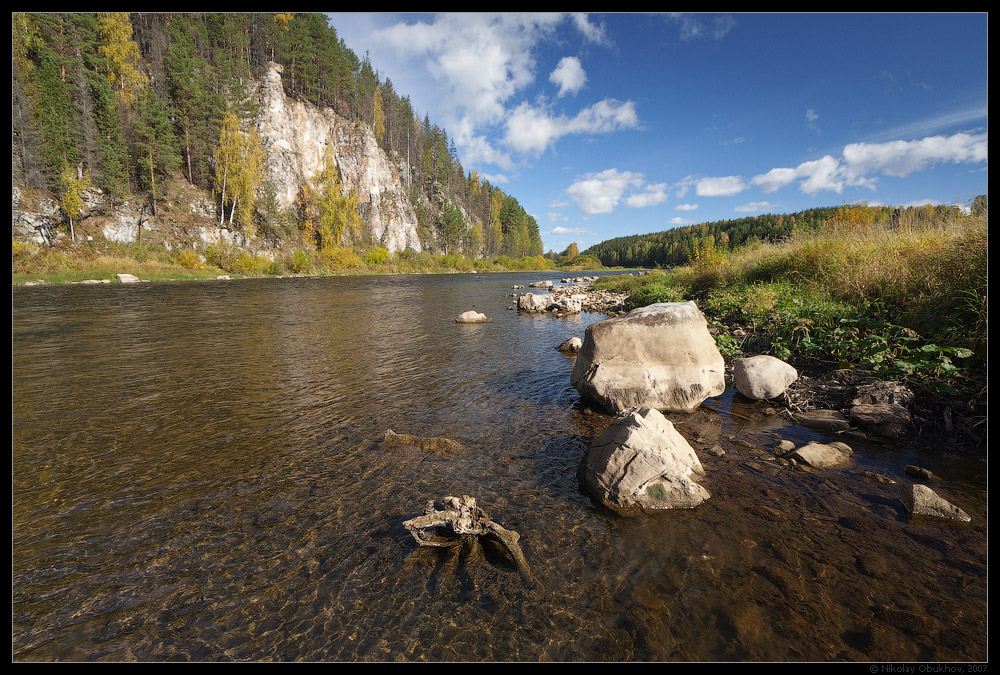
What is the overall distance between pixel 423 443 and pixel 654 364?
4.33 m

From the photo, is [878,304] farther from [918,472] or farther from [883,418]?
[918,472]

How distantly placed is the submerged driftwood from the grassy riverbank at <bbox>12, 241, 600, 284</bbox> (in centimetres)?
4052

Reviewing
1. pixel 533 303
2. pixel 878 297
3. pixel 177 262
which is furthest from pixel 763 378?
pixel 177 262

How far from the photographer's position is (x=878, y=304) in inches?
311

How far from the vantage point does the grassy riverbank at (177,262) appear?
1189 inches

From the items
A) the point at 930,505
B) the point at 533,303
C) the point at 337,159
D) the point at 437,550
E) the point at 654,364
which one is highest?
the point at 337,159

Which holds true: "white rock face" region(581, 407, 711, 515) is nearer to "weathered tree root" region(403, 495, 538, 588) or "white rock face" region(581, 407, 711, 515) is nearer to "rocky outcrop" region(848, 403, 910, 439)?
"weathered tree root" region(403, 495, 538, 588)

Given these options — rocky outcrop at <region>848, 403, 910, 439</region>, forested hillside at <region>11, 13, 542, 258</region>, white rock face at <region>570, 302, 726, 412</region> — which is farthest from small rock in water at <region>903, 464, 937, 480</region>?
forested hillside at <region>11, 13, 542, 258</region>

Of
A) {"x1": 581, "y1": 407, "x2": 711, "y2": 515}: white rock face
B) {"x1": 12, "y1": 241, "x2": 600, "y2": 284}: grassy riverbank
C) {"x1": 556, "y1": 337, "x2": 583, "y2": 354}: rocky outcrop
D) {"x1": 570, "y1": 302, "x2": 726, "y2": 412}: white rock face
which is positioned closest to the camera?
{"x1": 581, "y1": 407, "x2": 711, "y2": 515}: white rock face

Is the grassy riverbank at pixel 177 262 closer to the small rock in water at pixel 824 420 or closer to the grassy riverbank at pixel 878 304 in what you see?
the grassy riverbank at pixel 878 304

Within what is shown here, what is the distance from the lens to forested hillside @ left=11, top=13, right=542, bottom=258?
122 ft

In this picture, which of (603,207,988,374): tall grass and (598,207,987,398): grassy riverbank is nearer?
(598,207,987,398): grassy riverbank

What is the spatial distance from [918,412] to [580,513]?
5523mm

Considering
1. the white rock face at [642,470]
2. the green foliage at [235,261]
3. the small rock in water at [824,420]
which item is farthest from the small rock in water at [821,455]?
the green foliage at [235,261]
